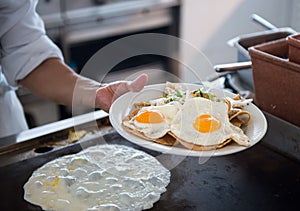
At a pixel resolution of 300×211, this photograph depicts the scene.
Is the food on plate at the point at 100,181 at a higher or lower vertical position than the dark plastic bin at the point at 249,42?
lower

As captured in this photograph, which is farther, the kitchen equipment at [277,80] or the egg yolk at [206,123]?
the kitchen equipment at [277,80]

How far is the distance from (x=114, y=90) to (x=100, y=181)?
0.23 metres

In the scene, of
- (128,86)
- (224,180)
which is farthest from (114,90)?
(224,180)

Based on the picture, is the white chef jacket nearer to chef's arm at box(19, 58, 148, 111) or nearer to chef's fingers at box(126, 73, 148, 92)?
chef's arm at box(19, 58, 148, 111)

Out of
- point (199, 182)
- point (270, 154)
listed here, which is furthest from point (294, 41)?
point (199, 182)

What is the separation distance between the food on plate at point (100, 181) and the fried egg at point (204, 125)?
0.17m

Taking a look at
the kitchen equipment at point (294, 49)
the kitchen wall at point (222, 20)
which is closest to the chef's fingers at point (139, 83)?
the kitchen equipment at point (294, 49)

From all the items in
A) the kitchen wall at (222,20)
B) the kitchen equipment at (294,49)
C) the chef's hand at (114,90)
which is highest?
the kitchen equipment at (294,49)

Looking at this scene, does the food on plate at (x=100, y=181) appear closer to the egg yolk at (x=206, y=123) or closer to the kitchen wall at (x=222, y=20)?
the egg yolk at (x=206, y=123)

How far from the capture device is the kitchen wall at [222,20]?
305 cm

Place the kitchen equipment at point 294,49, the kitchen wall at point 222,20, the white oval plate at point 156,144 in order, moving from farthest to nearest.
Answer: the kitchen wall at point 222,20, the kitchen equipment at point 294,49, the white oval plate at point 156,144

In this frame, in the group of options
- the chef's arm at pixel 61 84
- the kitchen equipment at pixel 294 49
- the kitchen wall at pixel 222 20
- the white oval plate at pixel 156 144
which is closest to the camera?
the white oval plate at pixel 156 144

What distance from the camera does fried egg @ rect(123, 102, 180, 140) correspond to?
1.10 m

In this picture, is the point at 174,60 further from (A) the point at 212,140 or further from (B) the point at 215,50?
(A) the point at 212,140
